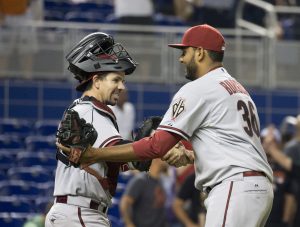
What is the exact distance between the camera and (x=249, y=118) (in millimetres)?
6891

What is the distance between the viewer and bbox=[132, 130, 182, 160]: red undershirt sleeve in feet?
22.3

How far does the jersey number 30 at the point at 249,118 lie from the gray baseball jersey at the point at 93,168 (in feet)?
2.46

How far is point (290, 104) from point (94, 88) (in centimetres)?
866

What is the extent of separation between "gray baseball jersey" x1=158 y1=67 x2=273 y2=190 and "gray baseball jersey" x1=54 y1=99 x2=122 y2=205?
1.06 ft

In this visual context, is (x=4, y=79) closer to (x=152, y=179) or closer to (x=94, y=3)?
(x=94, y=3)

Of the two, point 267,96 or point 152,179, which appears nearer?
point 152,179

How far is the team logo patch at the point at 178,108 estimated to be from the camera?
6.80m

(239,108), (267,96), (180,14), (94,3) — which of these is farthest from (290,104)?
(239,108)

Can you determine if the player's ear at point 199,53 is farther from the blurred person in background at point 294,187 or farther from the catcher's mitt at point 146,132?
the blurred person in background at point 294,187

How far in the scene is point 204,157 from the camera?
22.5 feet

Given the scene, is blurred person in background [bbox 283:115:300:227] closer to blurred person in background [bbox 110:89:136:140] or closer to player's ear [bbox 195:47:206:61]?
blurred person in background [bbox 110:89:136:140]

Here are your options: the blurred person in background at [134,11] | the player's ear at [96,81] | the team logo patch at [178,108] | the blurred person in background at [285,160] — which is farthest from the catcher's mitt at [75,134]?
the blurred person in background at [134,11]

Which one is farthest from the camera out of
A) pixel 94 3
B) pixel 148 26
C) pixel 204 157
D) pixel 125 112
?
pixel 94 3

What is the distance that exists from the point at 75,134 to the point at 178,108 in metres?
0.65
